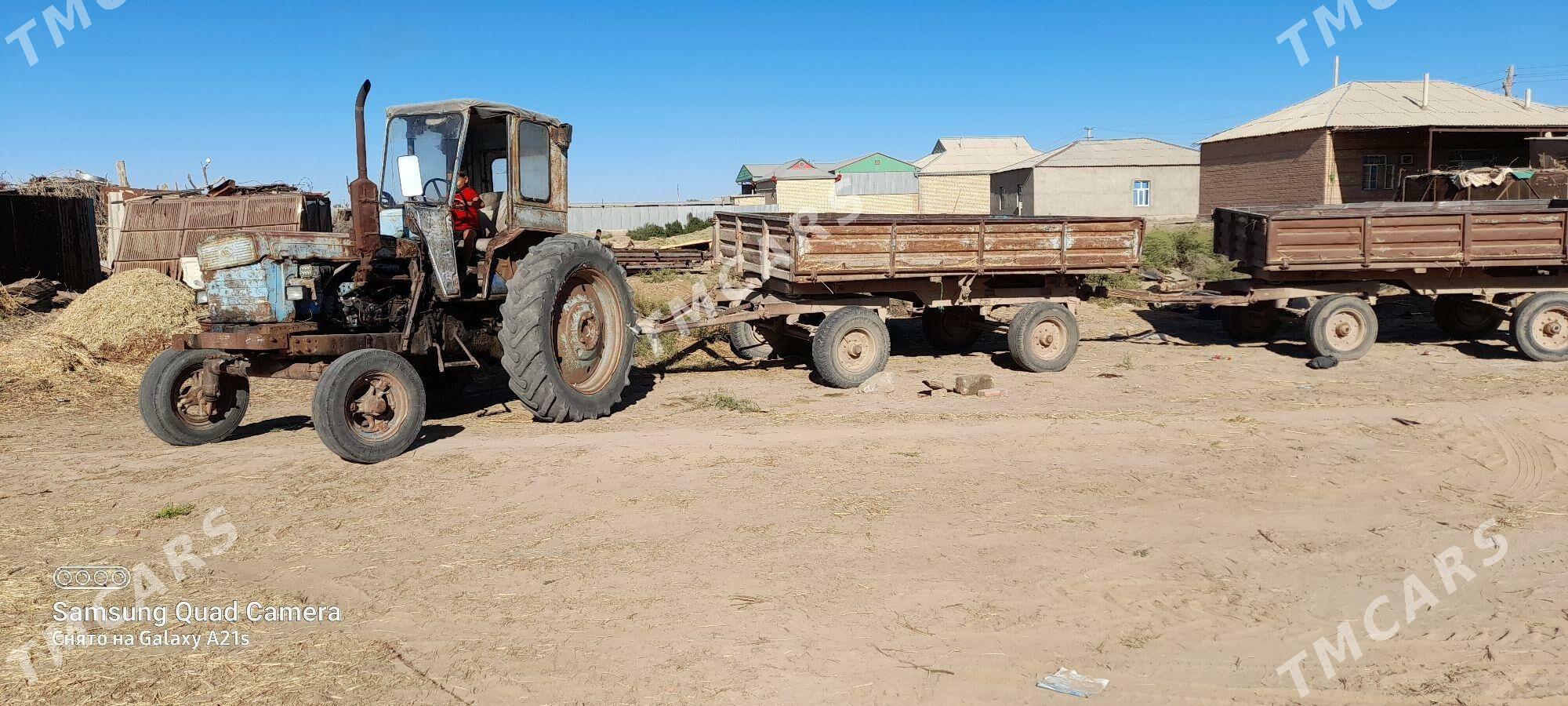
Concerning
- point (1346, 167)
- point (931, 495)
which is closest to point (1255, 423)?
point (931, 495)

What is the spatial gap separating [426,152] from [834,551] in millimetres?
5033

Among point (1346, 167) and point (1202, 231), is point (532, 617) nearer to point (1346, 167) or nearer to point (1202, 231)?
point (1202, 231)

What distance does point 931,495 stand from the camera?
650 centimetres

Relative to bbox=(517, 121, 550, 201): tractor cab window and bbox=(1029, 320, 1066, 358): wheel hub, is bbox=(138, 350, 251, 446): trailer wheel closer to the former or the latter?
bbox=(517, 121, 550, 201): tractor cab window

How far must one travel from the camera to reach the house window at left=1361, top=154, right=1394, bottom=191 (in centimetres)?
3052

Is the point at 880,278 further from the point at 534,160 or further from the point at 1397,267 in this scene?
the point at 1397,267

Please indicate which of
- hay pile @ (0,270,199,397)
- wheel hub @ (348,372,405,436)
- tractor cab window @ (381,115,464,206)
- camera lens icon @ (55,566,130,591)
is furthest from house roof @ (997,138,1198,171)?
camera lens icon @ (55,566,130,591)

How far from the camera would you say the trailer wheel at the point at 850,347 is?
34.3 ft

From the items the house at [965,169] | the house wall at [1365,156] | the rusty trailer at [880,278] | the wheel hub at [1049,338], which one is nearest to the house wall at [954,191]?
the house at [965,169]

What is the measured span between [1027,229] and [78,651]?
950 centimetres

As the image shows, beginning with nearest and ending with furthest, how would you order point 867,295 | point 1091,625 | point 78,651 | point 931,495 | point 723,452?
point 78,651
point 1091,625
point 931,495
point 723,452
point 867,295

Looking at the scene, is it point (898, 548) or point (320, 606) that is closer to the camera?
point (320, 606)

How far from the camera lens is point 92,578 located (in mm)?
4984

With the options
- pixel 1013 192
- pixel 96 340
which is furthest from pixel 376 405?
pixel 1013 192
